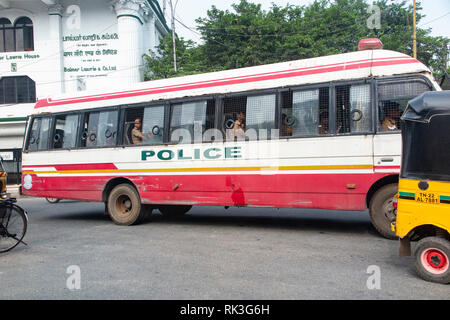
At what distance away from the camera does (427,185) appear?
183 inches

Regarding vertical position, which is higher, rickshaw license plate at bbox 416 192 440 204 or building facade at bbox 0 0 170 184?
building facade at bbox 0 0 170 184

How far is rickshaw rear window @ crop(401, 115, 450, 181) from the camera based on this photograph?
4582 millimetres

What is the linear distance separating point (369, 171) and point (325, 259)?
2013mm

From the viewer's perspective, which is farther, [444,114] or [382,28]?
[382,28]

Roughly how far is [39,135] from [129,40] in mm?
14486

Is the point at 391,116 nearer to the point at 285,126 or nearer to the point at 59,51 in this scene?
the point at 285,126

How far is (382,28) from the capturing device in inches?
1005

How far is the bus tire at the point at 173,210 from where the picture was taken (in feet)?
33.6

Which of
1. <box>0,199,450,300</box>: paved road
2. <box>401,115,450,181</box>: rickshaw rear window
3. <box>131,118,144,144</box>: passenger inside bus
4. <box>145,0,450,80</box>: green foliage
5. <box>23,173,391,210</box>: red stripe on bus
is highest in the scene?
<box>145,0,450,80</box>: green foliage

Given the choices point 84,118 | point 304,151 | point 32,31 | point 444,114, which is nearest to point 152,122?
point 84,118

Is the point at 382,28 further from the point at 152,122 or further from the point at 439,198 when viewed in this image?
the point at 439,198

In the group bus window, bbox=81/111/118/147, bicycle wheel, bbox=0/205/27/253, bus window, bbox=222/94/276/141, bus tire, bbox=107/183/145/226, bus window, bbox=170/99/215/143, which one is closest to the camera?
bicycle wheel, bbox=0/205/27/253

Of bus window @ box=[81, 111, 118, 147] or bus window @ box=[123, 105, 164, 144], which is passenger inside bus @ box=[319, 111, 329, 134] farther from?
bus window @ box=[81, 111, 118, 147]

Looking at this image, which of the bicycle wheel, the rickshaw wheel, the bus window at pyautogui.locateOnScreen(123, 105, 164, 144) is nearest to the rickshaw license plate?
the rickshaw wheel
